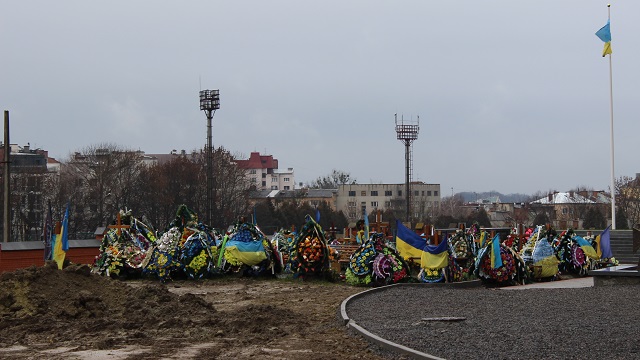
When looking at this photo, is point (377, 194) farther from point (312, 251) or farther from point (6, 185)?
point (312, 251)

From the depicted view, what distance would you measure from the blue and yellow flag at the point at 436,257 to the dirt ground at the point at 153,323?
3.06m

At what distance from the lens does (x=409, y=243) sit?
22.8 m

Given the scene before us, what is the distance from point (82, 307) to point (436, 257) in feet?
30.7

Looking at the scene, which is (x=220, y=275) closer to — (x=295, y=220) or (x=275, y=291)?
(x=275, y=291)

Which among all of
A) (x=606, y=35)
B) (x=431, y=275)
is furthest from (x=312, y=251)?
(x=606, y=35)

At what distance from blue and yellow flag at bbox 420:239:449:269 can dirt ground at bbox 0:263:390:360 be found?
3055mm

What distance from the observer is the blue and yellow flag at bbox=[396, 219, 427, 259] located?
2267cm

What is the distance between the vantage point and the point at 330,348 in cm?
1122

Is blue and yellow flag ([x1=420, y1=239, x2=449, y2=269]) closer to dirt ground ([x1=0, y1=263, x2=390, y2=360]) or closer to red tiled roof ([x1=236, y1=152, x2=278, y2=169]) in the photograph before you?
dirt ground ([x1=0, y1=263, x2=390, y2=360])

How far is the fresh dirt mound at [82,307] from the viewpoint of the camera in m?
13.7

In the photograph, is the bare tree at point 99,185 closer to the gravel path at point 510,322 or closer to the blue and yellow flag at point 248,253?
the blue and yellow flag at point 248,253

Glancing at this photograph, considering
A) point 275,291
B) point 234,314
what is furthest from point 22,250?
point 234,314

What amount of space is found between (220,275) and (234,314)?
9.09m

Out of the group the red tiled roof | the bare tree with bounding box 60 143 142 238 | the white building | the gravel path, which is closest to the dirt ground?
the gravel path
